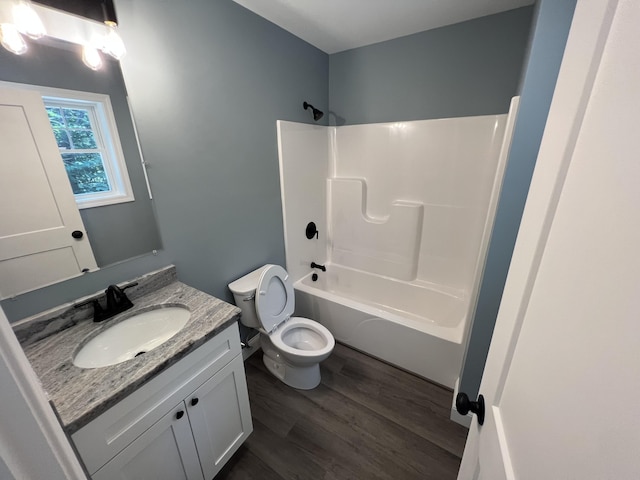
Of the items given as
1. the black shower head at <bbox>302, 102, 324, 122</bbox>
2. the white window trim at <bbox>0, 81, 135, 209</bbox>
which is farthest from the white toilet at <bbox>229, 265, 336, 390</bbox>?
the black shower head at <bbox>302, 102, 324, 122</bbox>

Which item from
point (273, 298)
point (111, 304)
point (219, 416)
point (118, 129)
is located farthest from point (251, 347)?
point (118, 129)

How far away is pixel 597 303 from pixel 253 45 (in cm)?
203

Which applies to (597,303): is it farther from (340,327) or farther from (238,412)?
(340,327)

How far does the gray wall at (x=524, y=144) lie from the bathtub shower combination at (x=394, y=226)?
37 centimetres

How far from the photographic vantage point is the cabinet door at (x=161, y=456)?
851 millimetres

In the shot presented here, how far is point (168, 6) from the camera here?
1209 millimetres

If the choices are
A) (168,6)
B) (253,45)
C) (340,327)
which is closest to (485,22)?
(253,45)

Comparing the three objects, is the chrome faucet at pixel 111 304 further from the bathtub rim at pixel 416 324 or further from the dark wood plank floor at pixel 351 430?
the bathtub rim at pixel 416 324

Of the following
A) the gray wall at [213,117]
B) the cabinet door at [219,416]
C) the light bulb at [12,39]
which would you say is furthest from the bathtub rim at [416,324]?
the light bulb at [12,39]

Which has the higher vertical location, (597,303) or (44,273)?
(597,303)

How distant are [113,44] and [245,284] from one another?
4.55 feet

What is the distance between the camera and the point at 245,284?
176 cm

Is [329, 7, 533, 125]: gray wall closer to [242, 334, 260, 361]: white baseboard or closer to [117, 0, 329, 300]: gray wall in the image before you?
[117, 0, 329, 300]: gray wall

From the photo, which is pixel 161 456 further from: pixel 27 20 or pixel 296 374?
pixel 27 20
